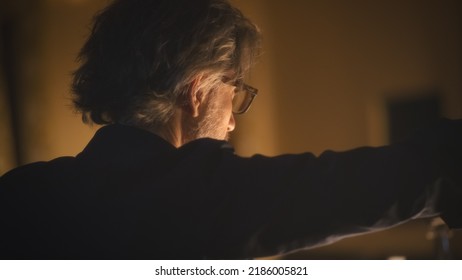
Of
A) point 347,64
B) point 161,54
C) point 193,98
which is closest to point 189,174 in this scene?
point 193,98

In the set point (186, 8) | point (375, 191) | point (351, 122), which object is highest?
point (186, 8)

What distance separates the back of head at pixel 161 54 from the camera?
69.7 inches

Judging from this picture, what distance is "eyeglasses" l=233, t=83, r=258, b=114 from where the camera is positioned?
185 cm

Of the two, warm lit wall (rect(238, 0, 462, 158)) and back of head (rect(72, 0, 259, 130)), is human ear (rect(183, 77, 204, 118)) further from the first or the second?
warm lit wall (rect(238, 0, 462, 158))

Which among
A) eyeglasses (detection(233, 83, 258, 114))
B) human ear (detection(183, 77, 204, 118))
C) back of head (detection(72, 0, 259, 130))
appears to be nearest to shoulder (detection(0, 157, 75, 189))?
back of head (detection(72, 0, 259, 130))

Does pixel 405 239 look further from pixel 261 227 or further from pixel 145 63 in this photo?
pixel 145 63

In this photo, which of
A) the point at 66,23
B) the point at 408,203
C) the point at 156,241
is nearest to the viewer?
the point at 408,203

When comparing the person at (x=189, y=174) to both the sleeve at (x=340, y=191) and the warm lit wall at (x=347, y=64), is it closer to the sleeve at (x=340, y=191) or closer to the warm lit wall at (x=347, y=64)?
the sleeve at (x=340, y=191)

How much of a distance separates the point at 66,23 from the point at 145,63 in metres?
0.41

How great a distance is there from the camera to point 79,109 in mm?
1948

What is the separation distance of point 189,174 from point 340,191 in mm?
406

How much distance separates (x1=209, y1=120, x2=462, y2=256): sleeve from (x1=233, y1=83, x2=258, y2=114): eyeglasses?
282mm

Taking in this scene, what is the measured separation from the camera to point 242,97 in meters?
1.86
